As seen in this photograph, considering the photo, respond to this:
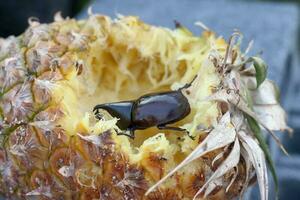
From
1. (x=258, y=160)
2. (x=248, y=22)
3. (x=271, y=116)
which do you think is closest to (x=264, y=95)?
(x=271, y=116)

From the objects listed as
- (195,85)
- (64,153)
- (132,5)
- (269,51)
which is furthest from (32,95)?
(132,5)

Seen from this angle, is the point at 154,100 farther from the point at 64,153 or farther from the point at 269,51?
the point at 269,51

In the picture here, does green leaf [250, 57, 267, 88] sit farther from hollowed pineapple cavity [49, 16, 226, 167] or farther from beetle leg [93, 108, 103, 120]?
beetle leg [93, 108, 103, 120]

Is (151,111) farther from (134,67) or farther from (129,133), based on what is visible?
(134,67)

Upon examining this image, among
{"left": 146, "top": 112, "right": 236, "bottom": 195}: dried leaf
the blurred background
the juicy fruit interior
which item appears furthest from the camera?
the blurred background

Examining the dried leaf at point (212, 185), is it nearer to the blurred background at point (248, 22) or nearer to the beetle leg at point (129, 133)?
the beetle leg at point (129, 133)

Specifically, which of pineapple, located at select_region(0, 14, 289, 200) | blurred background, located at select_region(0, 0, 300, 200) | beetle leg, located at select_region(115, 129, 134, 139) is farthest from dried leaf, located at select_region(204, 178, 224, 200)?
blurred background, located at select_region(0, 0, 300, 200)

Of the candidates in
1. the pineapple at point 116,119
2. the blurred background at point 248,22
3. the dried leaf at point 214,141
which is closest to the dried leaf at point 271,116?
the pineapple at point 116,119
